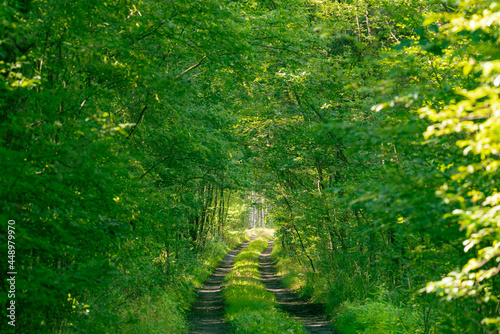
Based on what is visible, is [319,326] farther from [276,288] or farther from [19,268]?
[19,268]

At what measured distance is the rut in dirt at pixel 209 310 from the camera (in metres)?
11.0

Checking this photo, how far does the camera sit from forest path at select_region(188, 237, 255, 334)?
36.0 feet

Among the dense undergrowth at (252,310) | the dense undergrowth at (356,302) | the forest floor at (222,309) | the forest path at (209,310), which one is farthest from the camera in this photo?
the forest floor at (222,309)

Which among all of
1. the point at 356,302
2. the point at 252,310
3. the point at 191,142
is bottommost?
the point at 252,310

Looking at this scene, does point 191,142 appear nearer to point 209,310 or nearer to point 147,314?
point 147,314

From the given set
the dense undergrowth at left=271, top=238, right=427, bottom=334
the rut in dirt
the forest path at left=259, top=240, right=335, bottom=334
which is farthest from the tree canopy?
Answer: the rut in dirt

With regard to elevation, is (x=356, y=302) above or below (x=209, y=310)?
above

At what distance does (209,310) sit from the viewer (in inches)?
531

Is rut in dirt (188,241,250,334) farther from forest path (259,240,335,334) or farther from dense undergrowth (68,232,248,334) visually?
forest path (259,240,335,334)

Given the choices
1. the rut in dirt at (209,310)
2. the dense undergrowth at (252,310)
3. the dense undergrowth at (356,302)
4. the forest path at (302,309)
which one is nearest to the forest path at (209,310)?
the rut in dirt at (209,310)

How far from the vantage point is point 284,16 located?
8914mm

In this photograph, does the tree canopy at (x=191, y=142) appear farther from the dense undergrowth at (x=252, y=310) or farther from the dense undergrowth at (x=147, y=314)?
the dense undergrowth at (x=252, y=310)

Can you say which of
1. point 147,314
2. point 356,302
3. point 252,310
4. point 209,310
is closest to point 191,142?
point 147,314

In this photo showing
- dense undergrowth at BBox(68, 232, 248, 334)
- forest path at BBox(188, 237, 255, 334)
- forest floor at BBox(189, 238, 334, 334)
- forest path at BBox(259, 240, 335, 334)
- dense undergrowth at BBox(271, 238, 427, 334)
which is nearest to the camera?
dense undergrowth at BBox(68, 232, 248, 334)
